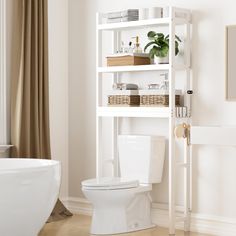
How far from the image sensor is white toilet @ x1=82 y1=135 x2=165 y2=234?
5.26m

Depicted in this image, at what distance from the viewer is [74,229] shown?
18.4 feet

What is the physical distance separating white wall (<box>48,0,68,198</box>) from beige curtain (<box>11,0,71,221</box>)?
0.29m

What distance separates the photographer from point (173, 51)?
17.2ft

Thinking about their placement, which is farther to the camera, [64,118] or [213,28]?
[64,118]

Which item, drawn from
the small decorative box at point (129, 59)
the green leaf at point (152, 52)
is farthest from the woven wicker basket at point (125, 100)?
the green leaf at point (152, 52)

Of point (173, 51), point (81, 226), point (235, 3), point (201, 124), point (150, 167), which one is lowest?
point (81, 226)

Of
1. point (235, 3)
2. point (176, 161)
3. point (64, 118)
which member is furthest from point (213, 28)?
point (64, 118)

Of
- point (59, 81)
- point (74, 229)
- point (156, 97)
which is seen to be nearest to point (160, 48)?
point (156, 97)

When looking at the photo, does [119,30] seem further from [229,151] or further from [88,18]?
[229,151]

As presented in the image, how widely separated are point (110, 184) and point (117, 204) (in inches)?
8.7

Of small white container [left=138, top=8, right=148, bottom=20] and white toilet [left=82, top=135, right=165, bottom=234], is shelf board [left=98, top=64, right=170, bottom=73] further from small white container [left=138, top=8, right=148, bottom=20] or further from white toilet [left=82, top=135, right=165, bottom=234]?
white toilet [left=82, top=135, right=165, bottom=234]

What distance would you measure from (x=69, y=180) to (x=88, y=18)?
1623 mm

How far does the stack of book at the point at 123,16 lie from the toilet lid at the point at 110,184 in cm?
141

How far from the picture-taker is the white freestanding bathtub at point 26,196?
171 inches
